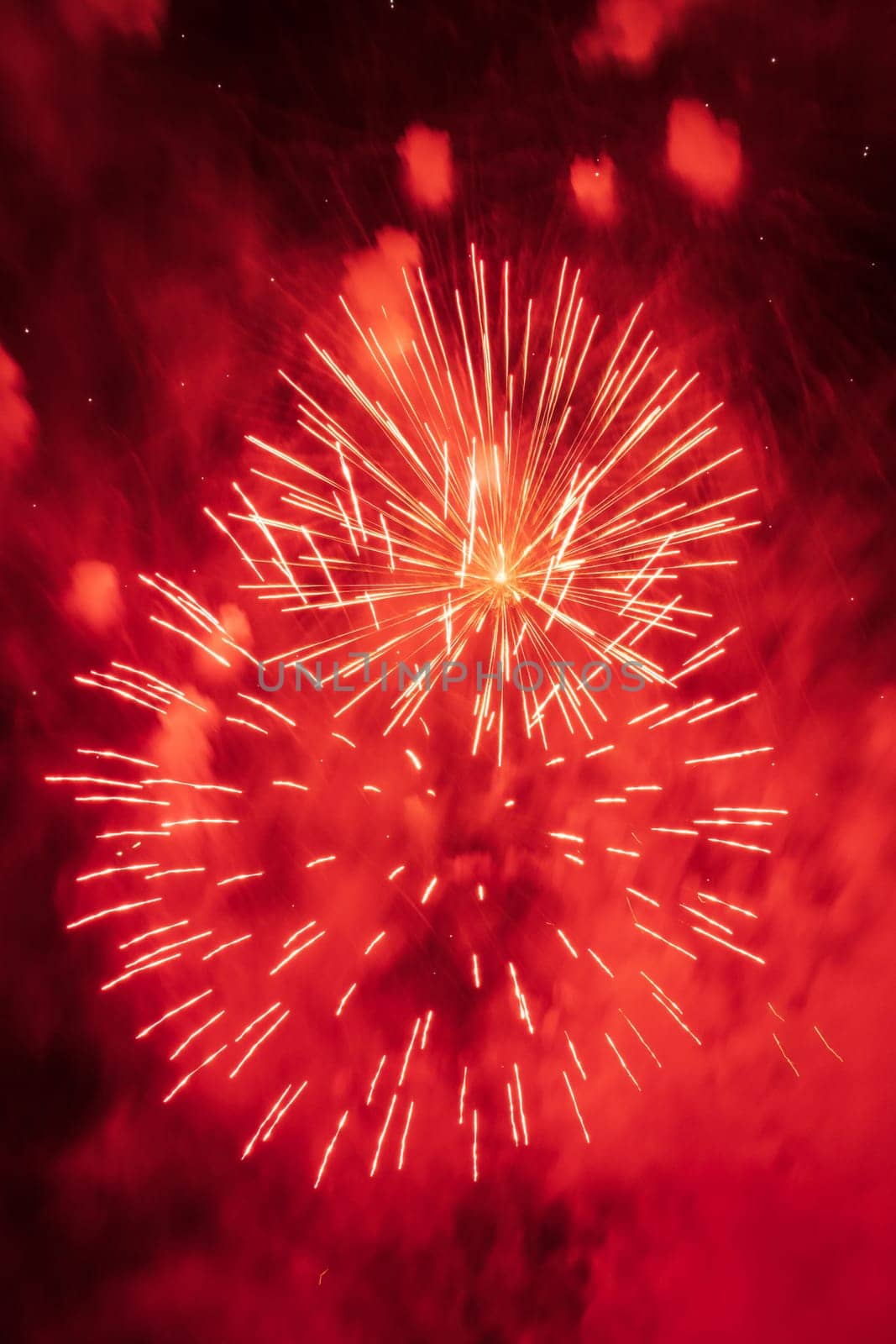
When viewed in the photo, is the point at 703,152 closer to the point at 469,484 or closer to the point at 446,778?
the point at 469,484

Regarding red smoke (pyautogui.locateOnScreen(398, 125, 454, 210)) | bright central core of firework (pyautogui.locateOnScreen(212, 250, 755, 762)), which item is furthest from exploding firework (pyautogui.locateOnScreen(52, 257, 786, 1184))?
red smoke (pyautogui.locateOnScreen(398, 125, 454, 210))

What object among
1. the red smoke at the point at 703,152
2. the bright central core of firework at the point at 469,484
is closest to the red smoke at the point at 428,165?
the bright central core of firework at the point at 469,484

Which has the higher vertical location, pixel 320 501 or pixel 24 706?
pixel 320 501

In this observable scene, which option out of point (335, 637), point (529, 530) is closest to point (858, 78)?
point (529, 530)

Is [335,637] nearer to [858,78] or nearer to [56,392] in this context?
[56,392]

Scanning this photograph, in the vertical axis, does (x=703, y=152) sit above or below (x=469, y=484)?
above

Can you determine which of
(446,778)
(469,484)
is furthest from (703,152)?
(446,778)

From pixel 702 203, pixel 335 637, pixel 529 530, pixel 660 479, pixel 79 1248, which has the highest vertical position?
pixel 702 203

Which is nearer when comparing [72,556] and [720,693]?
[72,556]
